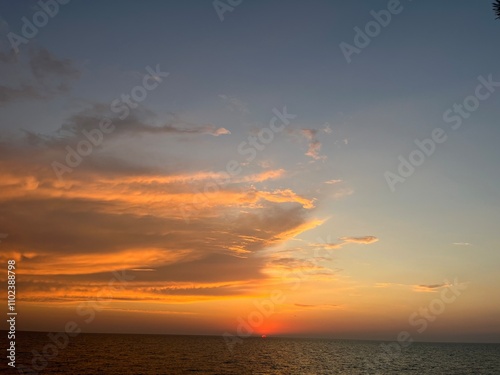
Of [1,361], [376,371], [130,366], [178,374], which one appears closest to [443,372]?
[376,371]

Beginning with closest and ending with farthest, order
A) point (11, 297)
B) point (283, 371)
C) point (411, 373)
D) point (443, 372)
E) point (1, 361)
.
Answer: point (11, 297), point (1, 361), point (283, 371), point (411, 373), point (443, 372)

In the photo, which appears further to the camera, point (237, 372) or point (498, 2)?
point (237, 372)

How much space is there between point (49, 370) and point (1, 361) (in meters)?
15.9

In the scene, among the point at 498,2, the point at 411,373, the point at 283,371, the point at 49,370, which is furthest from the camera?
the point at 411,373

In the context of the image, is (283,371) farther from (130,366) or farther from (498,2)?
(498,2)

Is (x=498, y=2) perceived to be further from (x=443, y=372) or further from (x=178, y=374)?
(x=443, y=372)

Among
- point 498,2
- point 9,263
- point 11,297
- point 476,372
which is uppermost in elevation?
point 498,2

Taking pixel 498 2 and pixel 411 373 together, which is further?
pixel 411 373

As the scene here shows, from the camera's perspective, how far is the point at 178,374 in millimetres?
77750

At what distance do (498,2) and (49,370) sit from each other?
8249cm

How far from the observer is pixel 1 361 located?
274ft

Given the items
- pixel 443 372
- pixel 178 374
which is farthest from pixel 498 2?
pixel 443 372

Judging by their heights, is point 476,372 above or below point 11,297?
below

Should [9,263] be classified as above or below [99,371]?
above
